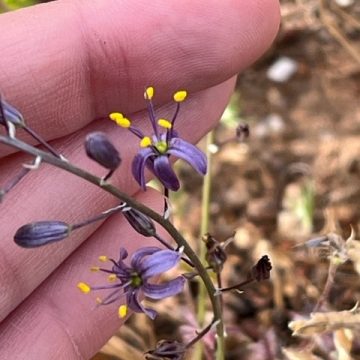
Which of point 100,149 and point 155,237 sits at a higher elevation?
point 100,149

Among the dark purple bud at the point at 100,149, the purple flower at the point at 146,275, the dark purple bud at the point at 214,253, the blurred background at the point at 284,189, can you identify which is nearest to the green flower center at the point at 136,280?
the purple flower at the point at 146,275

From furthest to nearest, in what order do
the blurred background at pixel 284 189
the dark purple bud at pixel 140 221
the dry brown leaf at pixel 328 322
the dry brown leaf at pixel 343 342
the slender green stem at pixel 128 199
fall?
1. the blurred background at pixel 284 189
2. the dry brown leaf at pixel 343 342
3. the dry brown leaf at pixel 328 322
4. the dark purple bud at pixel 140 221
5. the slender green stem at pixel 128 199

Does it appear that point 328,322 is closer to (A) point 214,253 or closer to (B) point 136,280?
(A) point 214,253

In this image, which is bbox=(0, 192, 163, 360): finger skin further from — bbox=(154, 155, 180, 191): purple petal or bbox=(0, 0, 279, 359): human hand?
bbox=(154, 155, 180, 191): purple petal

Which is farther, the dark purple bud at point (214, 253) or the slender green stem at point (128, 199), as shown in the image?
the dark purple bud at point (214, 253)

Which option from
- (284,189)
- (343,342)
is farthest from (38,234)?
(284,189)

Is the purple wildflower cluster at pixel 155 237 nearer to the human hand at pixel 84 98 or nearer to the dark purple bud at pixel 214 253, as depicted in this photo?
the dark purple bud at pixel 214 253

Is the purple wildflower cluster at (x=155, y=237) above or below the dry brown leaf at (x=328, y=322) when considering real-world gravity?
above
